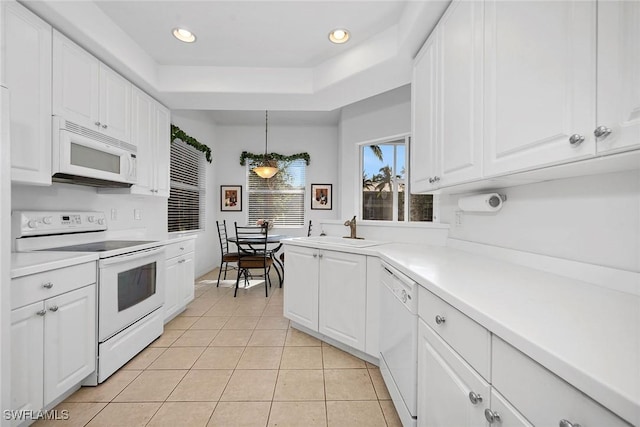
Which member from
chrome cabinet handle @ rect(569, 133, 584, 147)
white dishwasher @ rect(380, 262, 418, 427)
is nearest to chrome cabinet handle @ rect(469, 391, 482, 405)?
white dishwasher @ rect(380, 262, 418, 427)

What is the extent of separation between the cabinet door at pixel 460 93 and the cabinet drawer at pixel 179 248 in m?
2.57

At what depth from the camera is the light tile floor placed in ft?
4.99

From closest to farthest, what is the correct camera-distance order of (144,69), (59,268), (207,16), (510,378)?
(510,378) → (59,268) → (207,16) → (144,69)

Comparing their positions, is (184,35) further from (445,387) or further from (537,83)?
(445,387)

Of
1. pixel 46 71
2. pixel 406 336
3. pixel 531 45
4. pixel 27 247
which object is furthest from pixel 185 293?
pixel 531 45

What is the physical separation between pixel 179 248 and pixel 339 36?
2.61m

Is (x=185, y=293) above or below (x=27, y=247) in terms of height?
below

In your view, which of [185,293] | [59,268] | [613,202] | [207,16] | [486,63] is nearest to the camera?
[613,202]

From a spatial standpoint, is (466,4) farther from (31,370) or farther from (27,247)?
(27,247)

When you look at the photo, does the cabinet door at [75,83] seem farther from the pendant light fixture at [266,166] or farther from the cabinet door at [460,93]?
the pendant light fixture at [266,166]

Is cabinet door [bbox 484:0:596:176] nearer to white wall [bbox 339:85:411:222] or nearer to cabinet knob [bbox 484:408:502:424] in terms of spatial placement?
cabinet knob [bbox 484:408:502:424]

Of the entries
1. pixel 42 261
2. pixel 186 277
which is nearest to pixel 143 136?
pixel 186 277

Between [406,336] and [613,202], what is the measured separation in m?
0.98

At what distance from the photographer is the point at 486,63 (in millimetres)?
1230
